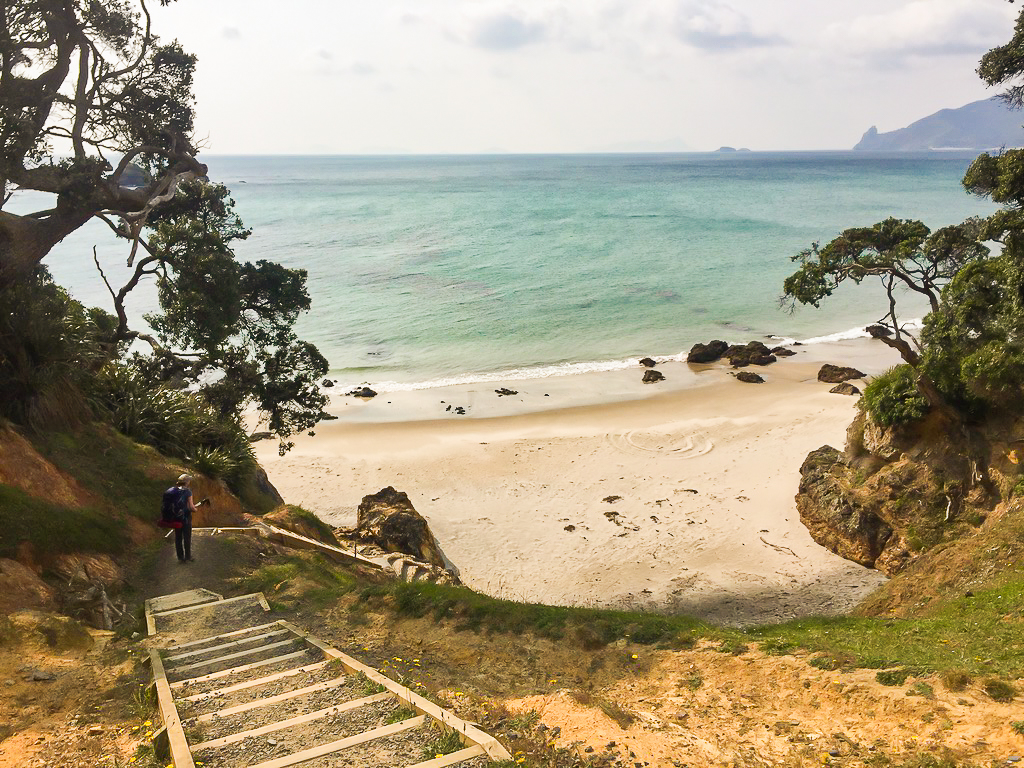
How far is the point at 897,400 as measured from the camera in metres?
16.0

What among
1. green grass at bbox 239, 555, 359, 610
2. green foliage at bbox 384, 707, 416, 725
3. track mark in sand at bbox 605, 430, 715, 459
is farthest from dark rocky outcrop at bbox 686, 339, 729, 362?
green foliage at bbox 384, 707, 416, 725

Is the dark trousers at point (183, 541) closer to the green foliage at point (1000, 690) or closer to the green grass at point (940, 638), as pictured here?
the green grass at point (940, 638)

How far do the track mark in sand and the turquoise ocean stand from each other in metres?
10.0

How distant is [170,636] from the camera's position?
348 inches

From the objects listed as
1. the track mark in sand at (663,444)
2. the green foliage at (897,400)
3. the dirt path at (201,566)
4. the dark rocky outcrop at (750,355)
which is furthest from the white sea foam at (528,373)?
the dirt path at (201,566)

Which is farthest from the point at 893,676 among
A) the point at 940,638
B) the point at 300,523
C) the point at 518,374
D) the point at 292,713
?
the point at 518,374

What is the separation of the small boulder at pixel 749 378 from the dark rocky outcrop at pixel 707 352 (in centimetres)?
308

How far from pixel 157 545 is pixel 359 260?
54.4 m

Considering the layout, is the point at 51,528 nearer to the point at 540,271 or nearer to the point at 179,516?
the point at 179,516

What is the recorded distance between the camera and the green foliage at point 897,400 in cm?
1566

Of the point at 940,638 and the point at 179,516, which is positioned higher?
the point at 179,516

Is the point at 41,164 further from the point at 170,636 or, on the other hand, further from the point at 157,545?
the point at 170,636

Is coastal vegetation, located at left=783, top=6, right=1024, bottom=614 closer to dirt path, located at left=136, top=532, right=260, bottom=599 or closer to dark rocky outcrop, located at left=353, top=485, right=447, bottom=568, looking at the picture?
dark rocky outcrop, located at left=353, top=485, right=447, bottom=568

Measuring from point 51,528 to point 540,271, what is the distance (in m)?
51.0
